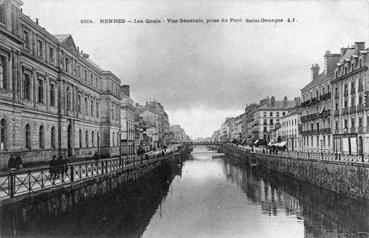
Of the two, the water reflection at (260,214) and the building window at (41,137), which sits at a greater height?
the building window at (41,137)

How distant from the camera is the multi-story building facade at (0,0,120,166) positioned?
25.6m

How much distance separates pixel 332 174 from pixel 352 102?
1531cm

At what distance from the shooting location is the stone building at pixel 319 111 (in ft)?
168

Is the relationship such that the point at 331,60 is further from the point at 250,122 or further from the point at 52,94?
the point at 250,122

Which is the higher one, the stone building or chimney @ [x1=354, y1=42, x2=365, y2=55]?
chimney @ [x1=354, y1=42, x2=365, y2=55]

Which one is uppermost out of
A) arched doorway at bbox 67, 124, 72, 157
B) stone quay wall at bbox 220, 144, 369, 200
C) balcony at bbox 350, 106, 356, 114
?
balcony at bbox 350, 106, 356, 114

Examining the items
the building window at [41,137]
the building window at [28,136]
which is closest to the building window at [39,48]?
the building window at [41,137]

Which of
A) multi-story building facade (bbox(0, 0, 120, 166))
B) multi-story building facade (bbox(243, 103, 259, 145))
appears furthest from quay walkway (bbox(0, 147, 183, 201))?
multi-story building facade (bbox(243, 103, 259, 145))

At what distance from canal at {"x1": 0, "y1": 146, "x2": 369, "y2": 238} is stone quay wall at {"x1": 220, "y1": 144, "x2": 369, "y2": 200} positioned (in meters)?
0.76

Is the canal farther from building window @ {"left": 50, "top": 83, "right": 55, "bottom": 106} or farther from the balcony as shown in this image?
building window @ {"left": 50, "top": 83, "right": 55, "bottom": 106}

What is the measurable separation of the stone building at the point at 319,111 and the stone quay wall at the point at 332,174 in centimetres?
897

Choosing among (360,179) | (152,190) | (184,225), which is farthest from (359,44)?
(184,225)

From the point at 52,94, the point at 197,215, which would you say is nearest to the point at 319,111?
the point at 197,215

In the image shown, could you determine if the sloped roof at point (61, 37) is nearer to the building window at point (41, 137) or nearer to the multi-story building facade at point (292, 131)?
the building window at point (41, 137)
